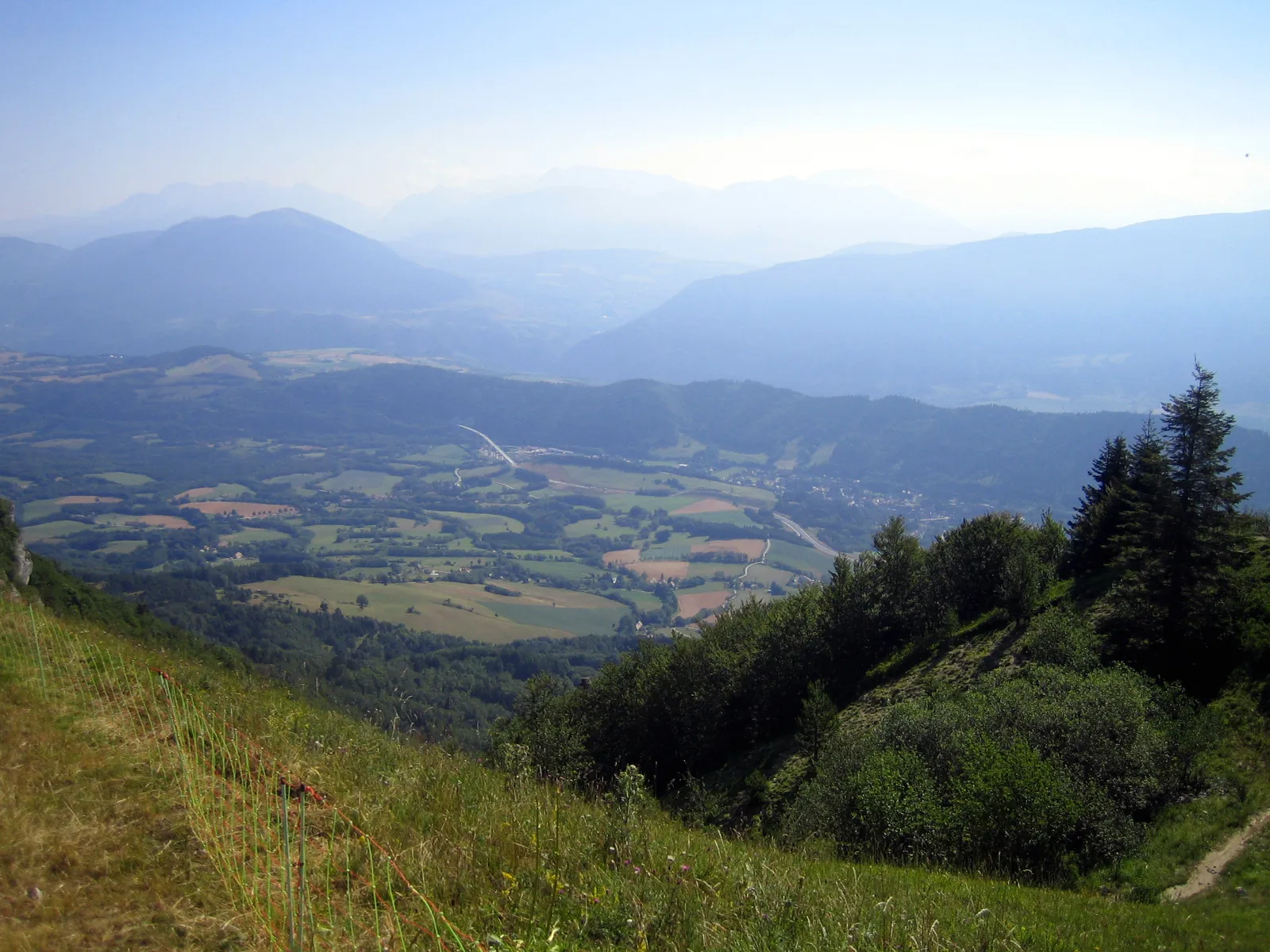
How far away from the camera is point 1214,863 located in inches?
417

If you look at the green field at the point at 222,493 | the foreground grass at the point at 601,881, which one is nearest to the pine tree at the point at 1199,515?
the foreground grass at the point at 601,881

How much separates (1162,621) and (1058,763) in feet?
27.8

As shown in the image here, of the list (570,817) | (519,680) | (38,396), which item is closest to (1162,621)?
(570,817)

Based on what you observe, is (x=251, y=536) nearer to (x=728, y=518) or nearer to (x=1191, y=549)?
(x=728, y=518)

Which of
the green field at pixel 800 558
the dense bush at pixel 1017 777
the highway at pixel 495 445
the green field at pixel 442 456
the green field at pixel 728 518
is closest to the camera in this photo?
the dense bush at pixel 1017 777

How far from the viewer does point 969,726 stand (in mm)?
14328

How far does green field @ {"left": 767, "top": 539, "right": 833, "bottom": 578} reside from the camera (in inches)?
3629

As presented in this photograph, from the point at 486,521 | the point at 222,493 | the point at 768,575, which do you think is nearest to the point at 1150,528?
the point at 768,575

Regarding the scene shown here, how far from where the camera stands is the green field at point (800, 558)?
92.2 metres

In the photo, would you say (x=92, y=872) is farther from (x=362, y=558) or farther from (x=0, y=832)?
(x=362, y=558)

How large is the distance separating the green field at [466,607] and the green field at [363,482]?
5573 centimetres

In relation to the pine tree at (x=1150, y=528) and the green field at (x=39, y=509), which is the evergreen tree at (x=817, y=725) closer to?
the pine tree at (x=1150, y=528)

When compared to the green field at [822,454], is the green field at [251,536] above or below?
below

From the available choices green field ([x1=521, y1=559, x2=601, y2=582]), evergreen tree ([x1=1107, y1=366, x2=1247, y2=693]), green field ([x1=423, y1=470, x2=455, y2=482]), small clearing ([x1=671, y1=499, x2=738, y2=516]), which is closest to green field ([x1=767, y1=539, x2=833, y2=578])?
small clearing ([x1=671, y1=499, x2=738, y2=516])
